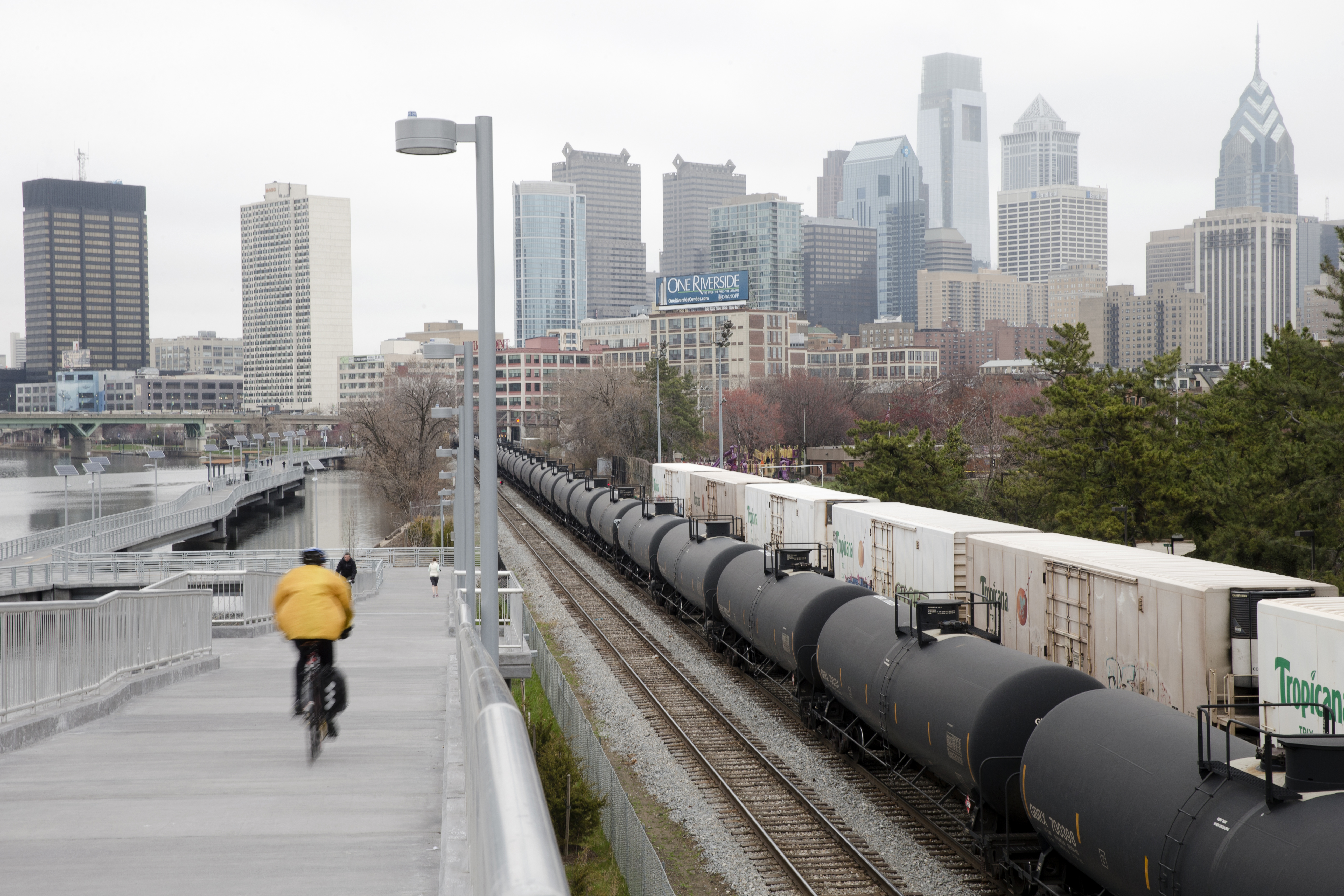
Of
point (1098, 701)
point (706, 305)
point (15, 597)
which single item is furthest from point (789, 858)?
point (706, 305)

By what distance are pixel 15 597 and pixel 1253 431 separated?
4629cm

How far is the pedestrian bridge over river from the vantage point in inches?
194

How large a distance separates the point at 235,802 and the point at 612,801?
10027 millimetres

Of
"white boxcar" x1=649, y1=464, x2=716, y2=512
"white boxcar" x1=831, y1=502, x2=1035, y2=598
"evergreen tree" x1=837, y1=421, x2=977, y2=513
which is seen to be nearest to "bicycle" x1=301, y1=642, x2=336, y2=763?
"white boxcar" x1=831, y1=502, x2=1035, y2=598

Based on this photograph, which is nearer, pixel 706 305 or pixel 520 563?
pixel 520 563

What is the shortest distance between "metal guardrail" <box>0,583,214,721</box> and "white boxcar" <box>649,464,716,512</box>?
3260 cm

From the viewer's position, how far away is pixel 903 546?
25.5 meters

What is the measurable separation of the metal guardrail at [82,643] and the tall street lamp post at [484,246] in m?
4.11

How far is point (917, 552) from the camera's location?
2464 cm

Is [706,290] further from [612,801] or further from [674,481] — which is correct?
[612,801]

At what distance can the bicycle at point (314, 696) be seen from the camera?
9.00m

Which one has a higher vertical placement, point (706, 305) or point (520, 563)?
point (706, 305)

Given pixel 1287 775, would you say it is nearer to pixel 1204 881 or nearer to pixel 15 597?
pixel 1204 881

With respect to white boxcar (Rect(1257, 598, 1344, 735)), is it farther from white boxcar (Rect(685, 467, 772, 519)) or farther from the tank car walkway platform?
white boxcar (Rect(685, 467, 772, 519))
